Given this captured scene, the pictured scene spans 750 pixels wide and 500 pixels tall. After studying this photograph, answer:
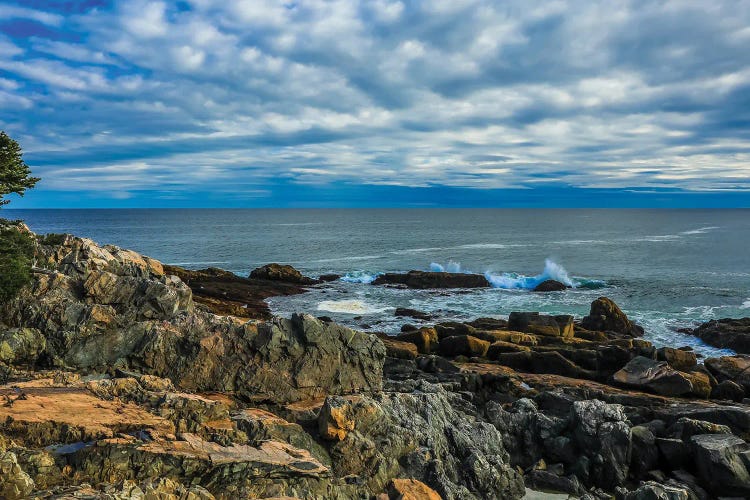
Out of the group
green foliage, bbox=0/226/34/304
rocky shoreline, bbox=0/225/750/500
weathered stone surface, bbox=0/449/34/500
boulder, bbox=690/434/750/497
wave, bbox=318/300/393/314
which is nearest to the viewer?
weathered stone surface, bbox=0/449/34/500

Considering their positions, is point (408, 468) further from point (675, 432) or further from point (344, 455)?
point (675, 432)

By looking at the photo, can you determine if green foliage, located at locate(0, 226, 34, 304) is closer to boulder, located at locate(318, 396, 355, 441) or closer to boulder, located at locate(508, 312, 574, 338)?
boulder, located at locate(318, 396, 355, 441)

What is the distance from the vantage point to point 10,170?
23562mm

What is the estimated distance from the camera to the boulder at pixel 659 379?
2552 cm

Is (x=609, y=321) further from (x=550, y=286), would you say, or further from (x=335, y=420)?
(x=335, y=420)

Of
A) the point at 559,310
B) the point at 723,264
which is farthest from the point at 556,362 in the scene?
the point at 723,264

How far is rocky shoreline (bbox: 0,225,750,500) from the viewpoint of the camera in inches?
424

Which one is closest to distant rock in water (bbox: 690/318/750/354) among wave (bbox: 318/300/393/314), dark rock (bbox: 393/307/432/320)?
dark rock (bbox: 393/307/432/320)

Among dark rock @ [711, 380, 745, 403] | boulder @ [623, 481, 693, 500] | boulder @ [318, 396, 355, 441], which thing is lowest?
dark rock @ [711, 380, 745, 403]

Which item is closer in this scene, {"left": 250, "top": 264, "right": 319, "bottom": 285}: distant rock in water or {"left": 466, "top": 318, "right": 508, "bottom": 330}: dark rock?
{"left": 466, "top": 318, "right": 508, "bottom": 330}: dark rock

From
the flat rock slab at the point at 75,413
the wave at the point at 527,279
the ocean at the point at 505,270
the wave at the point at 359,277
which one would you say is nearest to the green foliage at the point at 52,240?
the ocean at the point at 505,270

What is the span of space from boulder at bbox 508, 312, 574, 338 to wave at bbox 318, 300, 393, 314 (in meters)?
15.0

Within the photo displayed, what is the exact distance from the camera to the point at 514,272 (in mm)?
75875

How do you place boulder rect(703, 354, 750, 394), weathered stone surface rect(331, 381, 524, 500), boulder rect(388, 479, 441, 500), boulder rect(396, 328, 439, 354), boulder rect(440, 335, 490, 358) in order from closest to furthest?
boulder rect(388, 479, 441, 500)
weathered stone surface rect(331, 381, 524, 500)
boulder rect(703, 354, 750, 394)
boulder rect(440, 335, 490, 358)
boulder rect(396, 328, 439, 354)
